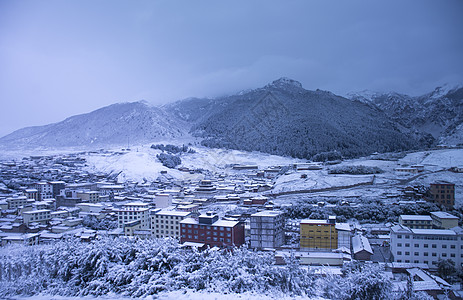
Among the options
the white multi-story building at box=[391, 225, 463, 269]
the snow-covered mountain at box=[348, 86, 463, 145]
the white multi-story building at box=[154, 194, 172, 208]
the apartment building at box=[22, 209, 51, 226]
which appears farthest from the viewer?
the snow-covered mountain at box=[348, 86, 463, 145]

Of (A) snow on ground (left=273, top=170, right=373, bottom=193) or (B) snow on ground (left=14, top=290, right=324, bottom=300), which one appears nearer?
(B) snow on ground (left=14, top=290, right=324, bottom=300)

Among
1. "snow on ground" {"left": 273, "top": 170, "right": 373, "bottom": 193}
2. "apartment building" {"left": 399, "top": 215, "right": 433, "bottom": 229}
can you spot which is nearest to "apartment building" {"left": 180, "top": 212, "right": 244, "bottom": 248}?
"apartment building" {"left": 399, "top": 215, "right": 433, "bottom": 229}

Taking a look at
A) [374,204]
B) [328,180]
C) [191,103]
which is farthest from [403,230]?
[191,103]

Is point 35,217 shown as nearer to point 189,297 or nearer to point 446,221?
point 189,297

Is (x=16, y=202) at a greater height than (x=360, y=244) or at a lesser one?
greater

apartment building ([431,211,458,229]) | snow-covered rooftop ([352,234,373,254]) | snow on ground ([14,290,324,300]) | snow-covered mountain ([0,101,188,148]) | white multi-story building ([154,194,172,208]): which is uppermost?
snow-covered mountain ([0,101,188,148])

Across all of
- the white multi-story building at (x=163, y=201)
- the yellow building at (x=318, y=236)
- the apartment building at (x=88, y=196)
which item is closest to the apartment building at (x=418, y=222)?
the yellow building at (x=318, y=236)

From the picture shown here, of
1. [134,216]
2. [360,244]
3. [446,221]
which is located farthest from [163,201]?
[446,221]

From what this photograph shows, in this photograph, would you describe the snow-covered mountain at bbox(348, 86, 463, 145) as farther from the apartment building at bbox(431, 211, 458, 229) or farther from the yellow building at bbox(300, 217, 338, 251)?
the yellow building at bbox(300, 217, 338, 251)
